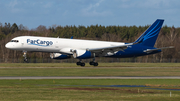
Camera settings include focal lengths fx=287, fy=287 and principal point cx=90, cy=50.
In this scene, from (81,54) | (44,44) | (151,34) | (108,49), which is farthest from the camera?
(151,34)

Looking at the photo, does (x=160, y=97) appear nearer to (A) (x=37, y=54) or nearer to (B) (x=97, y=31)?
(A) (x=37, y=54)

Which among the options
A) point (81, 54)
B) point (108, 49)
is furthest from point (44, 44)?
point (108, 49)

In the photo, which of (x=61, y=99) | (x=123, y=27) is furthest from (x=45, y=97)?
(x=123, y=27)

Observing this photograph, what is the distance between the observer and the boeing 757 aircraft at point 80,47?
2128 inches

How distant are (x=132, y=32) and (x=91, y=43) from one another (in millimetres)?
107257

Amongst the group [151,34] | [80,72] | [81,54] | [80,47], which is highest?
[151,34]

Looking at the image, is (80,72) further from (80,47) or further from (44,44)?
(80,47)

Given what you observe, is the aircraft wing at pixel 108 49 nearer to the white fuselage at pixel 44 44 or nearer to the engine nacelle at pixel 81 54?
the engine nacelle at pixel 81 54

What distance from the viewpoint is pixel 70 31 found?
168m

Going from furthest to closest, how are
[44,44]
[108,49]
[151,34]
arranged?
[151,34], [108,49], [44,44]

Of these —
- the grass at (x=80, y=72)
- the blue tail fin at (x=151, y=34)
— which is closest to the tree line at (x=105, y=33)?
the blue tail fin at (x=151, y=34)

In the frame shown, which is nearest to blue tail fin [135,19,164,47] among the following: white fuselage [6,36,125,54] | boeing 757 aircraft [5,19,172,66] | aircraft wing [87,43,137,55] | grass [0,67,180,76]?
boeing 757 aircraft [5,19,172,66]

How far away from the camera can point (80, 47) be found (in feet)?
189

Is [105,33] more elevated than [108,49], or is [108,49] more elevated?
[105,33]
